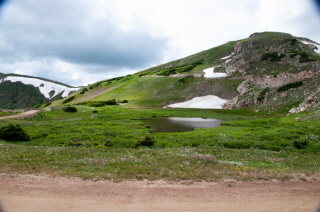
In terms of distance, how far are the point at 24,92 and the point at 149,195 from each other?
20456cm

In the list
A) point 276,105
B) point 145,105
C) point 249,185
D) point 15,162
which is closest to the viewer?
point 249,185

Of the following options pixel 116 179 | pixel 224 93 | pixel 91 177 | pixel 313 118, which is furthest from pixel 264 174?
pixel 224 93

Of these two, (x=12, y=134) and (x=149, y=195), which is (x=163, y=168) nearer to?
(x=149, y=195)

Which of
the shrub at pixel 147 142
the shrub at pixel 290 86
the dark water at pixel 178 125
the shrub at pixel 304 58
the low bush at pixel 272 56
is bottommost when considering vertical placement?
the dark water at pixel 178 125

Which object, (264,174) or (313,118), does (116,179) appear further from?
(313,118)

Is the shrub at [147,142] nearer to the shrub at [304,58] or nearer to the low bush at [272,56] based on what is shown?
the shrub at [304,58]

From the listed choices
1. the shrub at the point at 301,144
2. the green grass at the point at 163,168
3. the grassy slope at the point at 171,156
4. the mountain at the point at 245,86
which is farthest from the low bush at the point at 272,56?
the green grass at the point at 163,168

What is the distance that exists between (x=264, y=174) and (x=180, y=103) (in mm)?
82018

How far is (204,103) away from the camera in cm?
9056

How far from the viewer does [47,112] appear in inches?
2392

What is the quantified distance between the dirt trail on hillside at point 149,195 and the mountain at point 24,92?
189 meters

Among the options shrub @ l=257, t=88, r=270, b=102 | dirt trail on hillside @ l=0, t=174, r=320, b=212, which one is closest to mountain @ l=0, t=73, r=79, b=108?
shrub @ l=257, t=88, r=270, b=102

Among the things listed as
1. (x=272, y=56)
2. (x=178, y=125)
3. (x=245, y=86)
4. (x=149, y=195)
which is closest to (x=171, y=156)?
(x=149, y=195)

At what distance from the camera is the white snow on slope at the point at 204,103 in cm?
8653
